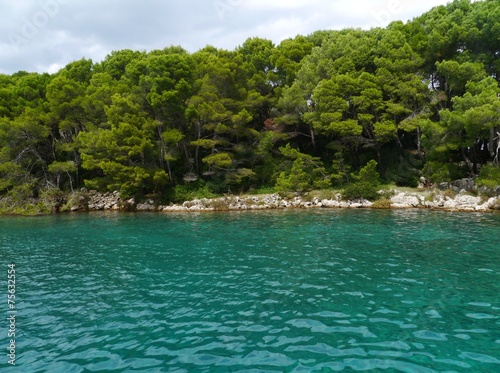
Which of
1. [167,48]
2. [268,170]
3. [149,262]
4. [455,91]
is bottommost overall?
[149,262]

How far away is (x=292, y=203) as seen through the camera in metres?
32.5

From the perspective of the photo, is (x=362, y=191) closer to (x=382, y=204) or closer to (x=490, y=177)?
(x=382, y=204)

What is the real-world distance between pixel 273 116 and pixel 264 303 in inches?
1345

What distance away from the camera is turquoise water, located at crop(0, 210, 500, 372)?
238 inches

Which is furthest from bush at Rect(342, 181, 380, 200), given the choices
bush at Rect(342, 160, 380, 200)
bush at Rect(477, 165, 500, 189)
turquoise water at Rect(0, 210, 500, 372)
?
turquoise water at Rect(0, 210, 500, 372)

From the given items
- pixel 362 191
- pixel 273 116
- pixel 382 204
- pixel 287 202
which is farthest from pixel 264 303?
pixel 273 116

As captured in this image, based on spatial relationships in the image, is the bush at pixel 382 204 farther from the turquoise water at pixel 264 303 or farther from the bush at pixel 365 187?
the turquoise water at pixel 264 303

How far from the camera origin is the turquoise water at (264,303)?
6035 millimetres

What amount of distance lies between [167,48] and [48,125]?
58.0 feet

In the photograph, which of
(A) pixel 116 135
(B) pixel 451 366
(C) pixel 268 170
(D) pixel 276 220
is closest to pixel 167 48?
(A) pixel 116 135

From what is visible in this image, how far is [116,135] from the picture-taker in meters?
34.2

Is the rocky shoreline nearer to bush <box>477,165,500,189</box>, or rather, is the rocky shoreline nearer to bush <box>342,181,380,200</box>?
bush <box>342,181,380,200</box>

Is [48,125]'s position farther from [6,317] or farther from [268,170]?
[6,317]

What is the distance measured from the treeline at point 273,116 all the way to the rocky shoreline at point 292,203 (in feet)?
5.60
